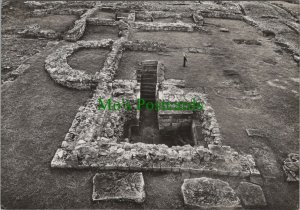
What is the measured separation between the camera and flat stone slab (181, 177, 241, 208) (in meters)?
5.00

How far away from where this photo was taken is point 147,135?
9.38m

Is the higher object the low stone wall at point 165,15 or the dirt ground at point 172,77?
the low stone wall at point 165,15

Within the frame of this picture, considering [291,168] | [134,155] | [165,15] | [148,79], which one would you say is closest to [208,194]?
[134,155]

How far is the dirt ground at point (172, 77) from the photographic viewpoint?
17.4ft

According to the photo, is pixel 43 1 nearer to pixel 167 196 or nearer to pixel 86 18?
pixel 86 18

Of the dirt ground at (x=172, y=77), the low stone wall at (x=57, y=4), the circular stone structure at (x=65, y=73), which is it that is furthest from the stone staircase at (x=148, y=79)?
the low stone wall at (x=57, y=4)

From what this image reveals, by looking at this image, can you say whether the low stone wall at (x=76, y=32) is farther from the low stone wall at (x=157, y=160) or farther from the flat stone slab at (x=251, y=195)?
the flat stone slab at (x=251, y=195)

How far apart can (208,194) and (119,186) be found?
1990 millimetres

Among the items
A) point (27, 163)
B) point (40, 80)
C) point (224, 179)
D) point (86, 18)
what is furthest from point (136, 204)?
point (86, 18)

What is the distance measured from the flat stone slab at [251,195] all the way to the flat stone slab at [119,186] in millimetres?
2270

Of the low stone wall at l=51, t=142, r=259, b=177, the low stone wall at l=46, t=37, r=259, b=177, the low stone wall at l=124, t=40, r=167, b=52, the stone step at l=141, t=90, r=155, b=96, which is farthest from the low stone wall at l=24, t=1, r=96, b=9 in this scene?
the low stone wall at l=51, t=142, r=259, b=177

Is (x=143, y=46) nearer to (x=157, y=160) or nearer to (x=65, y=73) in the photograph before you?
(x=65, y=73)

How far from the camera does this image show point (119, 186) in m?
5.22

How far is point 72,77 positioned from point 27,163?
4248 millimetres
